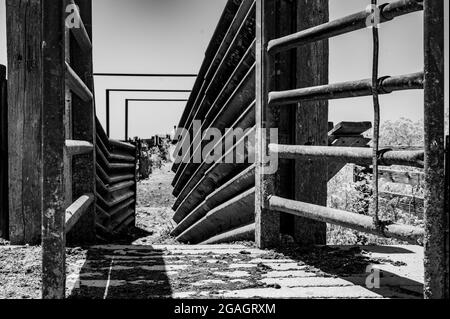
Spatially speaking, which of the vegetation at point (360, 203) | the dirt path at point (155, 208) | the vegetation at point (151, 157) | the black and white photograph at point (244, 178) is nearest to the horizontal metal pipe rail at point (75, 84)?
the black and white photograph at point (244, 178)

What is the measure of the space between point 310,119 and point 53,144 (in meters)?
1.86

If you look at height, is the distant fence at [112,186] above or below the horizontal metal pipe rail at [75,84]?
below

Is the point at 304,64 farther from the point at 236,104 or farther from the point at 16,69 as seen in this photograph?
the point at 16,69

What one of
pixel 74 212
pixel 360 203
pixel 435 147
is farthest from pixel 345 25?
pixel 360 203

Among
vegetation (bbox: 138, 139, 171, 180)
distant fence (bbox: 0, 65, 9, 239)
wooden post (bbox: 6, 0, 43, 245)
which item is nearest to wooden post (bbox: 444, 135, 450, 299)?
wooden post (bbox: 6, 0, 43, 245)

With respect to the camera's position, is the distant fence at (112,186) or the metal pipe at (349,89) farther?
the distant fence at (112,186)

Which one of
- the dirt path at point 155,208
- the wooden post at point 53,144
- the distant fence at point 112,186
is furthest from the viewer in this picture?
the dirt path at point 155,208

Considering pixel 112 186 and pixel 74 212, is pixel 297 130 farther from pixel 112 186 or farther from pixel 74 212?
pixel 112 186

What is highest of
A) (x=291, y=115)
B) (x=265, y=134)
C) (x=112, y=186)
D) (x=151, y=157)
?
(x=291, y=115)

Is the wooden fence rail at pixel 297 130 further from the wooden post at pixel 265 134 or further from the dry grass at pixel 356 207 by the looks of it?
the dry grass at pixel 356 207

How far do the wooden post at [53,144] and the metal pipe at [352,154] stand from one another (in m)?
1.13

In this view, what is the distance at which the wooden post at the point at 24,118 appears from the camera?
316 cm

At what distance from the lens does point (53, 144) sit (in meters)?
1.78
